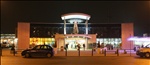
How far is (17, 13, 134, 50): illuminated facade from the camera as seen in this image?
173ft

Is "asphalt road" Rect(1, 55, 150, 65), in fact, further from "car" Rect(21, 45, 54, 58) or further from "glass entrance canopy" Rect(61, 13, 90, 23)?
"glass entrance canopy" Rect(61, 13, 90, 23)

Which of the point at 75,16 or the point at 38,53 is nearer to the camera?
the point at 38,53

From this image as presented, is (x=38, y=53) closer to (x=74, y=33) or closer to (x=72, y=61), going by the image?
(x=72, y=61)

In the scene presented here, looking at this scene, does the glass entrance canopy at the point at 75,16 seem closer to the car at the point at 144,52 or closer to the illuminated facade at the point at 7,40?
the car at the point at 144,52

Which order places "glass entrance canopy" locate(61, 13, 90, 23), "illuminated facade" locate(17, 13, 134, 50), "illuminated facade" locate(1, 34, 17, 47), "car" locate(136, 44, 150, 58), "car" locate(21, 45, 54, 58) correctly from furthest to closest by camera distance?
"illuminated facade" locate(1, 34, 17, 47)
"illuminated facade" locate(17, 13, 134, 50)
"glass entrance canopy" locate(61, 13, 90, 23)
"car" locate(21, 45, 54, 58)
"car" locate(136, 44, 150, 58)

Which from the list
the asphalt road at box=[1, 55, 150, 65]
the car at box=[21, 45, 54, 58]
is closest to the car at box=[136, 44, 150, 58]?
the asphalt road at box=[1, 55, 150, 65]

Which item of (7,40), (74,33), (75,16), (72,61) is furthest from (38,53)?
(7,40)

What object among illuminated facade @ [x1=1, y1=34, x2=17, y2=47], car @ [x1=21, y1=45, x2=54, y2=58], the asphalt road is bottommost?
the asphalt road

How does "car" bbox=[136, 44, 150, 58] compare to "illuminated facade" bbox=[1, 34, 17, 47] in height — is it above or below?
below

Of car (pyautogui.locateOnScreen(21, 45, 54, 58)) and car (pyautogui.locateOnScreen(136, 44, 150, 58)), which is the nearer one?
car (pyautogui.locateOnScreen(136, 44, 150, 58))

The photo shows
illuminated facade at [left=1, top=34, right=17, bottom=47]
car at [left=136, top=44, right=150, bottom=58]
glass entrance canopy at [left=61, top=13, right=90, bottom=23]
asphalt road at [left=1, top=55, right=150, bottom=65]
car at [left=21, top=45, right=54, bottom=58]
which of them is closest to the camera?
asphalt road at [left=1, top=55, right=150, bottom=65]

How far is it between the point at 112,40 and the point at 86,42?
14204 mm

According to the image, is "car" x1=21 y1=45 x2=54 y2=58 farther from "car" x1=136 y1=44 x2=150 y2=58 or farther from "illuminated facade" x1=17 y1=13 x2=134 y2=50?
"illuminated facade" x1=17 y1=13 x2=134 y2=50

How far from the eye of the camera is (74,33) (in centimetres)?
5469
